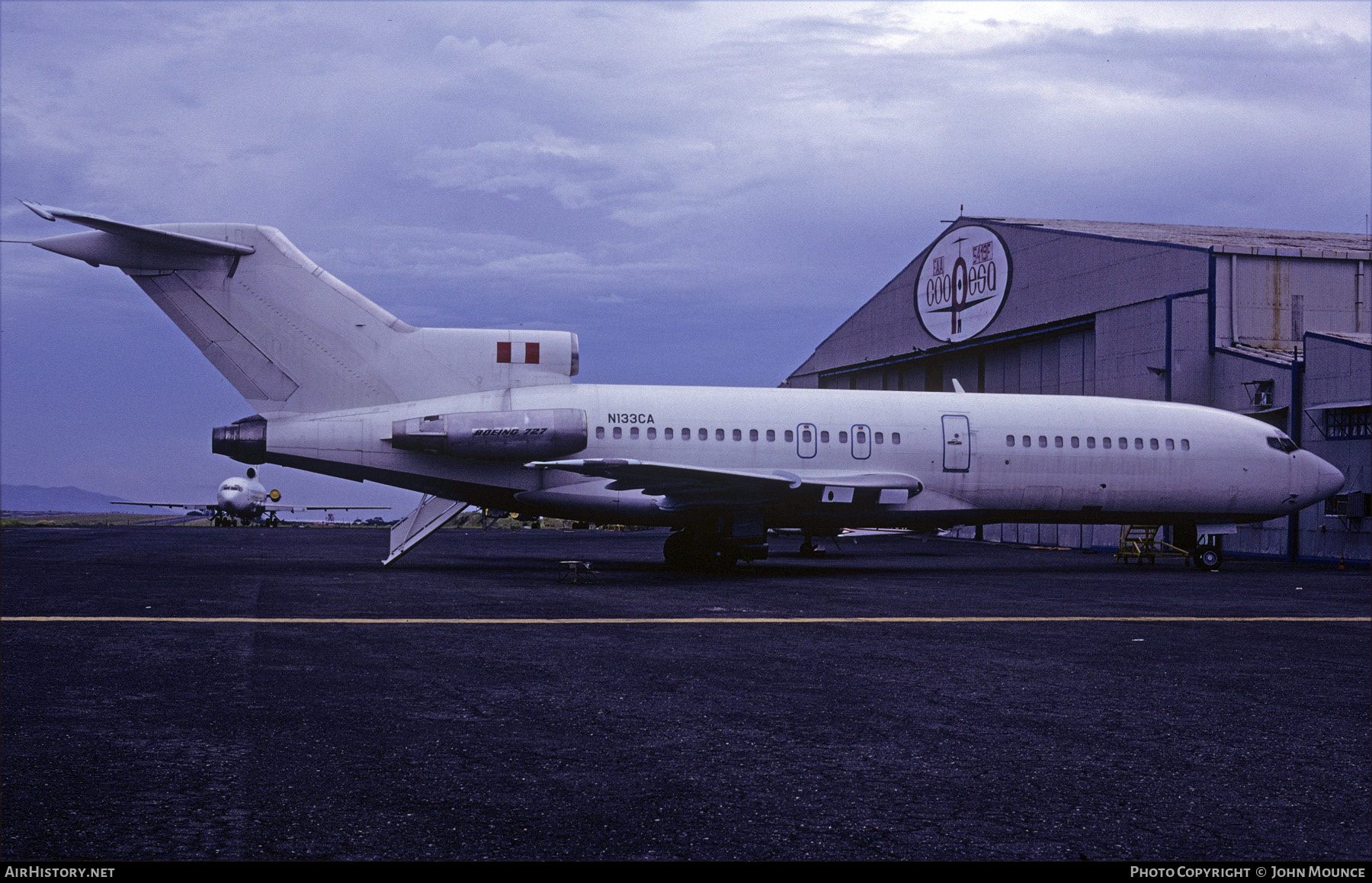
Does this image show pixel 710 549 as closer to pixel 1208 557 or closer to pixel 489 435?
pixel 489 435

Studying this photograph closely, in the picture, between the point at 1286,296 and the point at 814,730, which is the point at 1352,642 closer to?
the point at 814,730

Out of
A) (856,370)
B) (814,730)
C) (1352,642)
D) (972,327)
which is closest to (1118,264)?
(972,327)

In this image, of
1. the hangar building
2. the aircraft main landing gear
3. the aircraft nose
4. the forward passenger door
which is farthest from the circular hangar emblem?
the aircraft main landing gear

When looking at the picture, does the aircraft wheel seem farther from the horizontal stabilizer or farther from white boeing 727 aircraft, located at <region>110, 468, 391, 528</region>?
white boeing 727 aircraft, located at <region>110, 468, 391, 528</region>

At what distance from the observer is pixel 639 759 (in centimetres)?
594

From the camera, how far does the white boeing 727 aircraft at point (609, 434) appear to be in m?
19.6

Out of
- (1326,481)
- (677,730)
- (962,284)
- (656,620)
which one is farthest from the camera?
(962,284)

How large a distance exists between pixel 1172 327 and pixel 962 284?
10.7 metres

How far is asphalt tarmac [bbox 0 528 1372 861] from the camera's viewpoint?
4652 millimetres

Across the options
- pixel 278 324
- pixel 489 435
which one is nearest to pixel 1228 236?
pixel 489 435

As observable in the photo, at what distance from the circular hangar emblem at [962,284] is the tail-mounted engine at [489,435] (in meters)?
23.5

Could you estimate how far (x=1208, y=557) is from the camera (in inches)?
944

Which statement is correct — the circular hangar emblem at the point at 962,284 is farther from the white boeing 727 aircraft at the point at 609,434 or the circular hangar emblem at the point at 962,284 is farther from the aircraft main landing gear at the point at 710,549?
the aircraft main landing gear at the point at 710,549

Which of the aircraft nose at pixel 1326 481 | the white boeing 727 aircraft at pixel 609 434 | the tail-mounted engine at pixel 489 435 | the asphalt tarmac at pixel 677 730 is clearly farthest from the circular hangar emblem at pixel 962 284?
the asphalt tarmac at pixel 677 730
